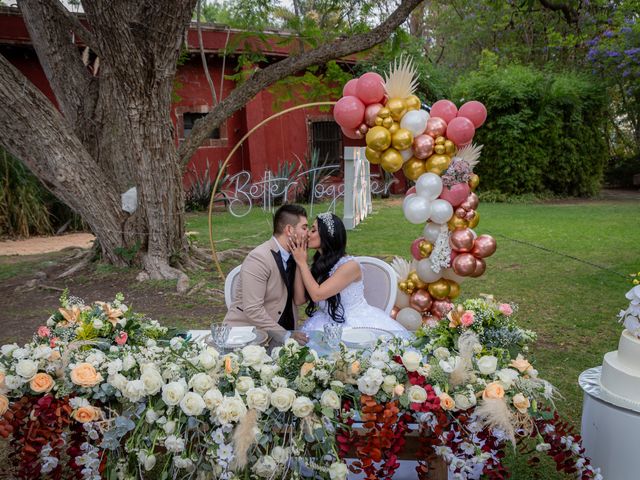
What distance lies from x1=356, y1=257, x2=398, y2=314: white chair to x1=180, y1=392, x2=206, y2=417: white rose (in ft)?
7.36

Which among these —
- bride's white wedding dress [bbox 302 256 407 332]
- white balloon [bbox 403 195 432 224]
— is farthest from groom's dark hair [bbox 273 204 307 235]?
white balloon [bbox 403 195 432 224]

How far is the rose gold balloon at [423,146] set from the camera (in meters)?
4.18

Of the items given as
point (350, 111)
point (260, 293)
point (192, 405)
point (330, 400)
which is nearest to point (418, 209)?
point (350, 111)

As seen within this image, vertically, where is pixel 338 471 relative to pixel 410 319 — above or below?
above

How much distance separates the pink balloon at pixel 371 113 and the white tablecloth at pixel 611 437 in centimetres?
226

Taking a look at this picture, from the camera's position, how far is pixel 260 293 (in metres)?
3.71

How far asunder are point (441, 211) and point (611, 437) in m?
1.91

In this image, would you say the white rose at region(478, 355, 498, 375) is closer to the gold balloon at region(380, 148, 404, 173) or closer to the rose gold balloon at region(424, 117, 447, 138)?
the gold balloon at region(380, 148, 404, 173)

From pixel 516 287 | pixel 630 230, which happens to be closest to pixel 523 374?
pixel 516 287

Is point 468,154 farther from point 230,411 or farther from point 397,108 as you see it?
point 230,411

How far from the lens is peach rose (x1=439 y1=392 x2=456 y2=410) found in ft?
7.37

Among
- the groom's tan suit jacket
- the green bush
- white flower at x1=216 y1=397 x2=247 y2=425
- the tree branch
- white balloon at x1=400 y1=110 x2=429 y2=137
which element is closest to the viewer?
white flower at x1=216 y1=397 x2=247 y2=425

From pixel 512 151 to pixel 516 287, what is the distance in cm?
898

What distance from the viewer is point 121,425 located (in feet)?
7.52
